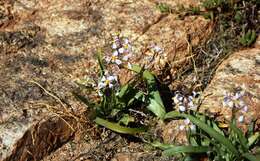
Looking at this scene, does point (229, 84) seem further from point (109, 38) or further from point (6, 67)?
point (6, 67)

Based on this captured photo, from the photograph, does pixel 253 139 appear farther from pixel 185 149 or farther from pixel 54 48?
pixel 54 48

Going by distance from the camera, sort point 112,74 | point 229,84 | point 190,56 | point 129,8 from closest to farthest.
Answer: point 112,74 < point 229,84 < point 190,56 < point 129,8

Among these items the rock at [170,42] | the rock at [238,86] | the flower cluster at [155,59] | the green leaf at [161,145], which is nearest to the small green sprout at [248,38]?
the rock at [238,86]

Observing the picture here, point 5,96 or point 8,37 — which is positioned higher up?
point 8,37

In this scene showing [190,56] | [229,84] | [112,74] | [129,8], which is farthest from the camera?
[129,8]

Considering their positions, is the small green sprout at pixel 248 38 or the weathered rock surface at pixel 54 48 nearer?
the weathered rock surface at pixel 54 48

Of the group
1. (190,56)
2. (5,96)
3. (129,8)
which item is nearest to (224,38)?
(190,56)

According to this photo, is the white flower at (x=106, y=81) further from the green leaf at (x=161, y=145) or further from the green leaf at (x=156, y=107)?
the green leaf at (x=161, y=145)

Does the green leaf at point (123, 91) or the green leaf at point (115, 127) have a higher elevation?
the green leaf at point (123, 91)

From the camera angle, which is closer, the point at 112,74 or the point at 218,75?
the point at 112,74
